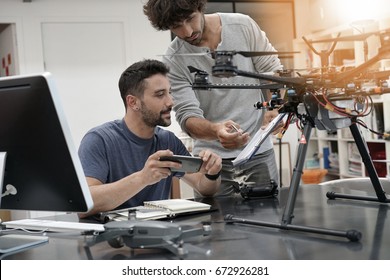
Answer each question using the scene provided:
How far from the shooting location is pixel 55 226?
143 centimetres

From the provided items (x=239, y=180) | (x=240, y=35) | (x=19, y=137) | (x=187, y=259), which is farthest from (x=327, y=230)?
(x=240, y=35)

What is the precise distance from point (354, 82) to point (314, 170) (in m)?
4.49

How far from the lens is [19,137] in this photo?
1.22 m

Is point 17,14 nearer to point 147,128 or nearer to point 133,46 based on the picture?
point 133,46

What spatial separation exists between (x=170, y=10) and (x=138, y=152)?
56 cm

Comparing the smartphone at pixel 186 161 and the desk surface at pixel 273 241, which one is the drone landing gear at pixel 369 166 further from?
the smartphone at pixel 186 161

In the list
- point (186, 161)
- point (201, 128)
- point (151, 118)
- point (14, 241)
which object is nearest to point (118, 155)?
point (151, 118)

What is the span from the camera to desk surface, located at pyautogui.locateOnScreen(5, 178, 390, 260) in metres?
1.06

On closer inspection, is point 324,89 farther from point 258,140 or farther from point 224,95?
point 224,95

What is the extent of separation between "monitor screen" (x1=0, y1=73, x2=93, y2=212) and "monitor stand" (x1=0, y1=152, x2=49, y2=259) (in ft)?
0.05

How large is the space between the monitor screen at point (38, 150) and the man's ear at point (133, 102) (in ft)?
2.76

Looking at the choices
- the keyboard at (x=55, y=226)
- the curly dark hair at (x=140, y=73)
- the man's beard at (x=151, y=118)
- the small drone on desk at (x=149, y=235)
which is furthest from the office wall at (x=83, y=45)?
the small drone on desk at (x=149, y=235)

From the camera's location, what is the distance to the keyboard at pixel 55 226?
137cm

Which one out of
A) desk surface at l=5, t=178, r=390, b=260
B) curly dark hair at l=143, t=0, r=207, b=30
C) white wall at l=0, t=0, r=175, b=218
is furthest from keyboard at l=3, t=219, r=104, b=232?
white wall at l=0, t=0, r=175, b=218
